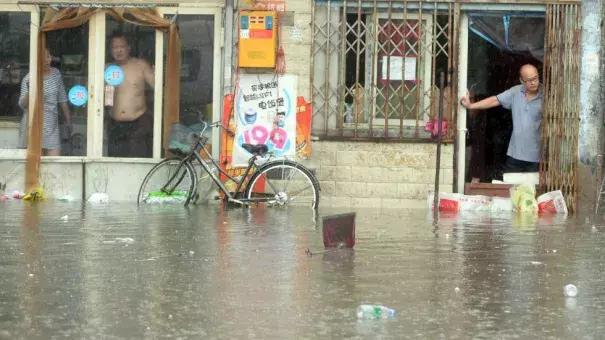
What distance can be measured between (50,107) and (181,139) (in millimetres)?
1993

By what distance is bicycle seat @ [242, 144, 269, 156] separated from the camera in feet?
49.5

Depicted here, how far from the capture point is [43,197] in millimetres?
15875

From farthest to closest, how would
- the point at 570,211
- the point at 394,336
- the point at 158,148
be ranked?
1. the point at 158,148
2. the point at 570,211
3. the point at 394,336

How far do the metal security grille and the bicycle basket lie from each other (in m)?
1.51

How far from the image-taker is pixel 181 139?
15414 mm

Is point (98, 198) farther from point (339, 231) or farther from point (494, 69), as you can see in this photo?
point (339, 231)

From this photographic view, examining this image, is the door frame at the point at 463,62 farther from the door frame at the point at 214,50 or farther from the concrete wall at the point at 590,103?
the door frame at the point at 214,50

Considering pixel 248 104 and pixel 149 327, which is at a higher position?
pixel 248 104

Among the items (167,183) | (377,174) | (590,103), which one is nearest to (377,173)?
(377,174)

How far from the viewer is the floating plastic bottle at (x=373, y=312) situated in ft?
21.6

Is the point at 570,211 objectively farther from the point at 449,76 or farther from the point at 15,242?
the point at 15,242

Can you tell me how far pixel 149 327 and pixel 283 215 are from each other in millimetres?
7451

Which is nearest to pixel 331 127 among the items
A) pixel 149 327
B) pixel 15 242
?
pixel 15 242

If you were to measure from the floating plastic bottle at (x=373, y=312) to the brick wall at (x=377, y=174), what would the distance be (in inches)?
347
